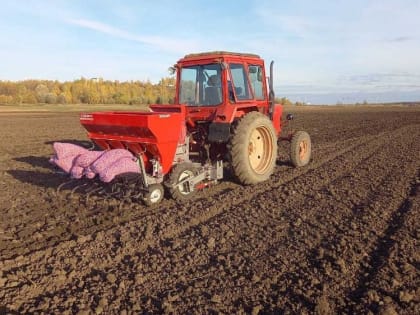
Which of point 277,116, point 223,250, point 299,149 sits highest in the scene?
point 277,116

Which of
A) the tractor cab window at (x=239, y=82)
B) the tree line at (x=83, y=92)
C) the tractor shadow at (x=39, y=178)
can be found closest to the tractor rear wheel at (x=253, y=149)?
the tractor cab window at (x=239, y=82)

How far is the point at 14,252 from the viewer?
4.39 meters

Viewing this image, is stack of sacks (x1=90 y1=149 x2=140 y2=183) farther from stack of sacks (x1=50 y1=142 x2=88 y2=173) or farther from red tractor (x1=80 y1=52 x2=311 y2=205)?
stack of sacks (x1=50 y1=142 x2=88 y2=173)

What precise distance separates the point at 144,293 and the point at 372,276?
201 centimetres

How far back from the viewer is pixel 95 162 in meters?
5.73

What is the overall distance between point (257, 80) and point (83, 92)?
6340 centimetres

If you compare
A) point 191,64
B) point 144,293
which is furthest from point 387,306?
point 191,64

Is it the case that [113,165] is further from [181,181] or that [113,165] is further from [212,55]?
[212,55]

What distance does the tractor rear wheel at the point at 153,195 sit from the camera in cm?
575

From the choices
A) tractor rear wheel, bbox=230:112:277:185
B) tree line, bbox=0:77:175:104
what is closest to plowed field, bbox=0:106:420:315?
tractor rear wheel, bbox=230:112:277:185

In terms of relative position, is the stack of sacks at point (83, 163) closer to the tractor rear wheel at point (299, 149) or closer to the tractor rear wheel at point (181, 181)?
the tractor rear wheel at point (181, 181)

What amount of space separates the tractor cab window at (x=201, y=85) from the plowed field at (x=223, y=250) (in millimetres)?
1532

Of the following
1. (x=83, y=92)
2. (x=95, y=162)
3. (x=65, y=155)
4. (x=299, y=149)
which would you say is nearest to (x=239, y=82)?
(x=299, y=149)

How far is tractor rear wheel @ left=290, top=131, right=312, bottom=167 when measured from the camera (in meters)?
8.58
